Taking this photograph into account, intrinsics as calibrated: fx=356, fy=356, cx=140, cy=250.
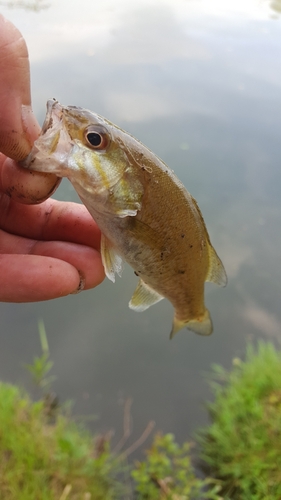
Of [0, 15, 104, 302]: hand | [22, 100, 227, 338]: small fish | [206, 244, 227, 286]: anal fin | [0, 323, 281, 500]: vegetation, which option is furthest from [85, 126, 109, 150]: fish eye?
[0, 323, 281, 500]: vegetation

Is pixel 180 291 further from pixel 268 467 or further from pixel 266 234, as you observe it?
pixel 266 234

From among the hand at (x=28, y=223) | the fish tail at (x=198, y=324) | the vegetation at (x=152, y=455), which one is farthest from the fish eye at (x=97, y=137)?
the vegetation at (x=152, y=455)

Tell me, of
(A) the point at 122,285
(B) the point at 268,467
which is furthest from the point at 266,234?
(B) the point at 268,467

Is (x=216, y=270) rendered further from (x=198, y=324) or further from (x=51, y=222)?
(x=51, y=222)

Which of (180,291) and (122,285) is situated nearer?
(180,291)

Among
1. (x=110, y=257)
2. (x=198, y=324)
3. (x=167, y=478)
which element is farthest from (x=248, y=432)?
(x=110, y=257)

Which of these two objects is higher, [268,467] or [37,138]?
[37,138]

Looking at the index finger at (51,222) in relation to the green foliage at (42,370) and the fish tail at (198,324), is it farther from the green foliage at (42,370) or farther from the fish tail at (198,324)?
the green foliage at (42,370)
